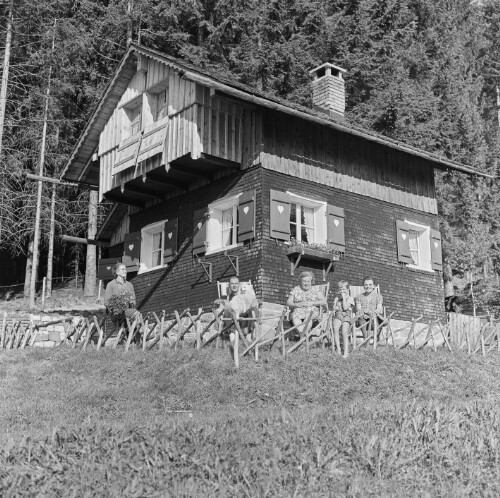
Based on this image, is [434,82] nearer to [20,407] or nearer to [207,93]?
[207,93]

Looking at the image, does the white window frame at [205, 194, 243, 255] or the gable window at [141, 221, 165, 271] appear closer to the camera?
the white window frame at [205, 194, 243, 255]

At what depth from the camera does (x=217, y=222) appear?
1750 cm

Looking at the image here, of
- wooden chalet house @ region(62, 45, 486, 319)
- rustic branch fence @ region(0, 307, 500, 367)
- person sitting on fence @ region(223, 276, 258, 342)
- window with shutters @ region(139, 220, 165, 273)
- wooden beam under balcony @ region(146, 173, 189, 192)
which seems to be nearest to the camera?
rustic branch fence @ region(0, 307, 500, 367)

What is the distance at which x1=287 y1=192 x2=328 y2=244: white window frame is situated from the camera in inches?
671

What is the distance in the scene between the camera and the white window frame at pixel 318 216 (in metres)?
17.0

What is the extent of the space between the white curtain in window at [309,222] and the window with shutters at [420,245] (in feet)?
10.6

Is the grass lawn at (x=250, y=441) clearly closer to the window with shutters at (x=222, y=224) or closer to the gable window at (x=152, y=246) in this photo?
the window with shutters at (x=222, y=224)

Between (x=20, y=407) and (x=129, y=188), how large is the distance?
29.3 feet

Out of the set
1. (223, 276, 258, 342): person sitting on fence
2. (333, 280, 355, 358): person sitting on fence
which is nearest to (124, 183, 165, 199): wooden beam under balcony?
(223, 276, 258, 342): person sitting on fence

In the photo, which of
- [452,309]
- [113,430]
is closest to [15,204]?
[452,309]

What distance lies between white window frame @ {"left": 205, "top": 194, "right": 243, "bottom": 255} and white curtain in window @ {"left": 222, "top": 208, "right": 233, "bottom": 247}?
82 mm

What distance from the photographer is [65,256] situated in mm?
34906

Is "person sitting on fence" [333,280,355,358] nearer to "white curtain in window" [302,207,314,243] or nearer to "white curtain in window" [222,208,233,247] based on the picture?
"white curtain in window" [302,207,314,243]

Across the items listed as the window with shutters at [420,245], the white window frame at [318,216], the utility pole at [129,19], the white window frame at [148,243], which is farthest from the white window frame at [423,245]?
Answer: the utility pole at [129,19]
